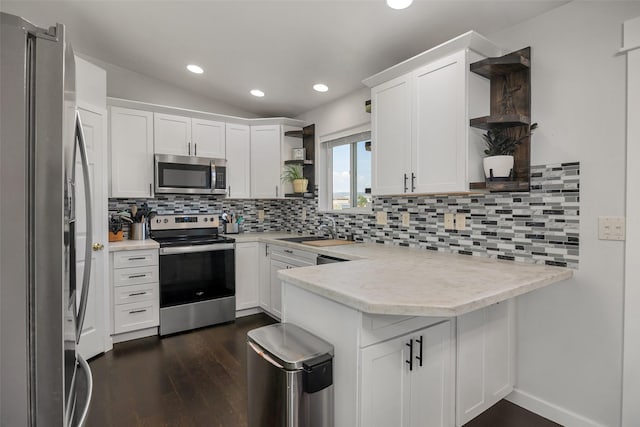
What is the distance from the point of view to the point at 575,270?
1.83 metres

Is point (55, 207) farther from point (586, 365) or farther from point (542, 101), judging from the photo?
point (586, 365)

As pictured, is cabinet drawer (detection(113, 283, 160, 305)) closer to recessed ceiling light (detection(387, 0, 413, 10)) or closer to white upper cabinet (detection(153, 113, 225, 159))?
white upper cabinet (detection(153, 113, 225, 159))

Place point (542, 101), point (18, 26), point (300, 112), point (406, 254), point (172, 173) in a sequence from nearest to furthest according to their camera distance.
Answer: point (18, 26), point (542, 101), point (406, 254), point (172, 173), point (300, 112)

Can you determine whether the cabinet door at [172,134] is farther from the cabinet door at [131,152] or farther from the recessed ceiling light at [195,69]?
the recessed ceiling light at [195,69]

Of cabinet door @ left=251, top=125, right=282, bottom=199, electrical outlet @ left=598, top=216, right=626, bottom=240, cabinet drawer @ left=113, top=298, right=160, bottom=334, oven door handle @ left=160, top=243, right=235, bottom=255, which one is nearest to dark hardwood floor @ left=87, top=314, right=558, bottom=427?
cabinet drawer @ left=113, top=298, right=160, bottom=334

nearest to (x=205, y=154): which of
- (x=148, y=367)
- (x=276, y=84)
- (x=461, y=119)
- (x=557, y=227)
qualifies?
(x=276, y=84)

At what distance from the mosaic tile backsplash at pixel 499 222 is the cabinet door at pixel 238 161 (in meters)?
1.19

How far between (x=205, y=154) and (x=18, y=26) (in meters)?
3.07

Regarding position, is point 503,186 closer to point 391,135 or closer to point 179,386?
point 391,135

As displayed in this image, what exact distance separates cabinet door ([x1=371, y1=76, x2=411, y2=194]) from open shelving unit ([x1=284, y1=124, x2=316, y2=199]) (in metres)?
1.43

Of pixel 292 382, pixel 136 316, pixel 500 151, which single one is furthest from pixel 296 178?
pixel 292 382

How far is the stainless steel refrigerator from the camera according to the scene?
0.76m

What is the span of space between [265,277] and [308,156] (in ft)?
5.15

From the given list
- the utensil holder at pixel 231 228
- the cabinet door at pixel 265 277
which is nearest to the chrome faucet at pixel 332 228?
the cabinet door at pixel 265 277
